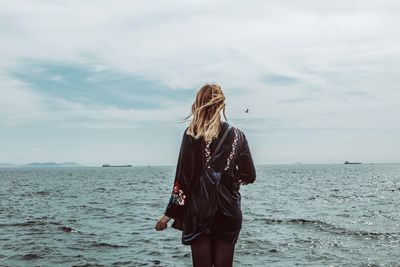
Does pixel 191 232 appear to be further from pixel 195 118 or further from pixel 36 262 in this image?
pixel 36 262

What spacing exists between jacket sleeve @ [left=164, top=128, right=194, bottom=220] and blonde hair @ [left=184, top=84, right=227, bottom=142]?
0.14m

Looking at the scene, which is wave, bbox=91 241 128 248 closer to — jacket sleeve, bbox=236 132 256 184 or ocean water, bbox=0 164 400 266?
ocean water, bbox=0 164 400 266

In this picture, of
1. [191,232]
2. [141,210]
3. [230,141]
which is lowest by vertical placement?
[141,210]

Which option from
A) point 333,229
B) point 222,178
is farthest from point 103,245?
point 222,178

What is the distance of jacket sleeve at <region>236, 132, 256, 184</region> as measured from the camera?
14.2 ft

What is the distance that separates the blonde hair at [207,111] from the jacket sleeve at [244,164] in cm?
31

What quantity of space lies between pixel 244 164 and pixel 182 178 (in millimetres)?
623

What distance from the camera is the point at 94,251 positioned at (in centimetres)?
1458

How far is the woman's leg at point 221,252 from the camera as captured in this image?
4.23 metres

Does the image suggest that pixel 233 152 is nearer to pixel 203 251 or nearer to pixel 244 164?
pixel 244 164

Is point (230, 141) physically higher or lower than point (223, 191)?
higher

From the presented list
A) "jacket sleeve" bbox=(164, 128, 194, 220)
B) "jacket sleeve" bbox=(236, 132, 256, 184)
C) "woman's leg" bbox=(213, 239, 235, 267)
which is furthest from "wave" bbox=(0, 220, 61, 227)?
"jacket sleeve" bbox=(236, 132, 256, 184)

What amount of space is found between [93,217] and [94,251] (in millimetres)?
10264

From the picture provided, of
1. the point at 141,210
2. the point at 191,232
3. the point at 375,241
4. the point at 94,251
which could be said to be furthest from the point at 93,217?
the point at 191,232
